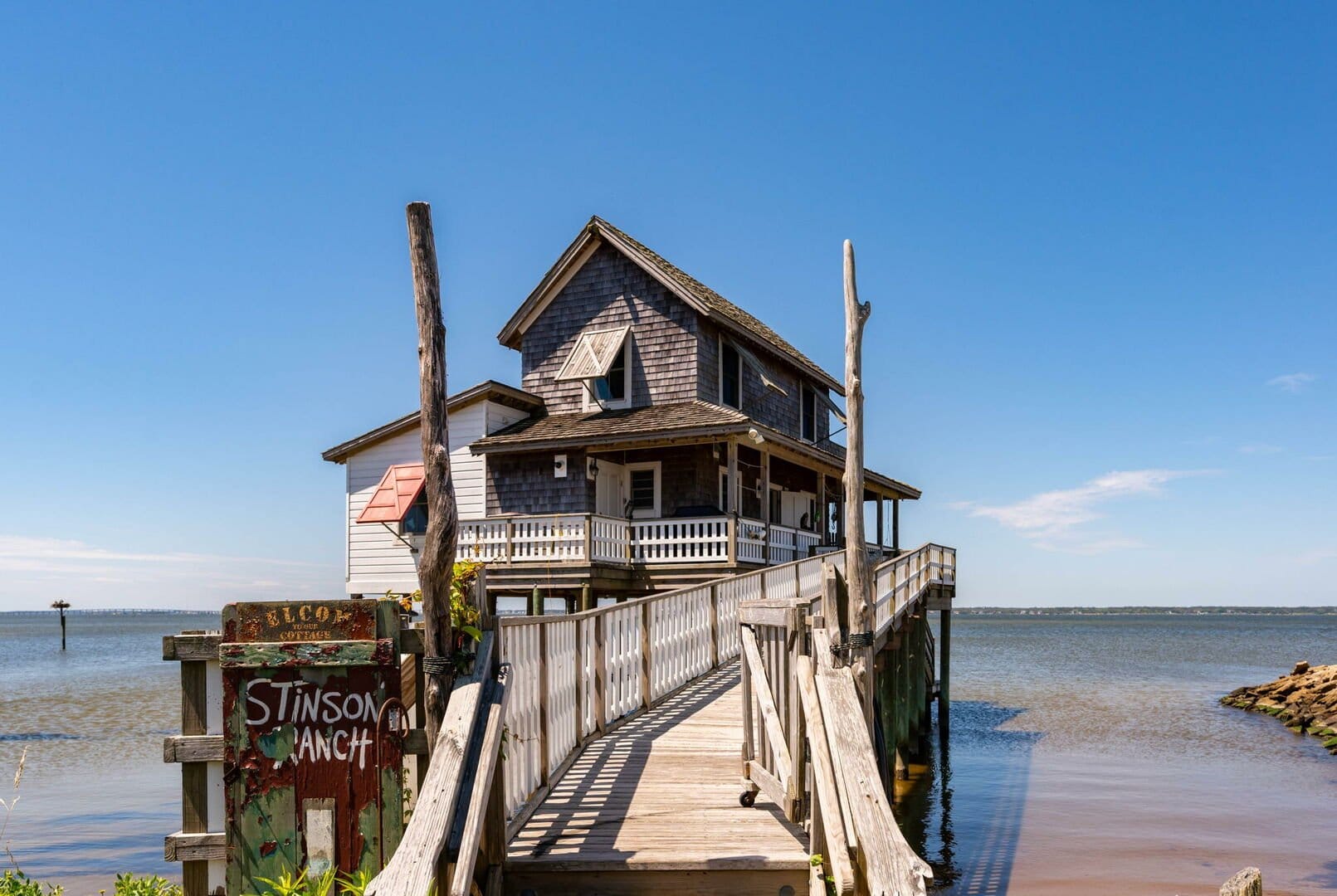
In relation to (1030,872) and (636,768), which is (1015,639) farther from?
(636,768)

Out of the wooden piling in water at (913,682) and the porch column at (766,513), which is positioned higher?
the porch column at (766,513)

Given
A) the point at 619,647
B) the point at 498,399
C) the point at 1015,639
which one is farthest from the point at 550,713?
the point at 1015,639

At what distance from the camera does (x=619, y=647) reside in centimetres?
1159

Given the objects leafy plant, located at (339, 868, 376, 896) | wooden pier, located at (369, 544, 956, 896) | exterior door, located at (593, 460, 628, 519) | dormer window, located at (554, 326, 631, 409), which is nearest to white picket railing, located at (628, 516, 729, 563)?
exterior door, located at (593, 460, 628, 519)

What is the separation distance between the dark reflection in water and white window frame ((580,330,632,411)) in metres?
10.3

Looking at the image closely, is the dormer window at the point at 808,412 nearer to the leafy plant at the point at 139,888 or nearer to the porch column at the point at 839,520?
the porch column at the point at 839,520

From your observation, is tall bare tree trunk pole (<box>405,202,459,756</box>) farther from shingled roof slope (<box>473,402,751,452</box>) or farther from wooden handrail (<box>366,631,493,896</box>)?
shingled roof slope (<box>473,402,751,452</box>)

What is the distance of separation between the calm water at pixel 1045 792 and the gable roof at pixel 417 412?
7.59 metres

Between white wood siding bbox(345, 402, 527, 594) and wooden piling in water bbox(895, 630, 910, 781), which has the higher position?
white wood siding bbox(345, 402, 527, 594)

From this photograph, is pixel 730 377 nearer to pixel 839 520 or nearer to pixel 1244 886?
pixel 839 520

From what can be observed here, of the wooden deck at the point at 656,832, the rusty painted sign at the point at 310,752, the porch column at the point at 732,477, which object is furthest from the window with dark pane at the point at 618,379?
the rusty painted sign at the point at 310,752

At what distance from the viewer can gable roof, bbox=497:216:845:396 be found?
24.5m

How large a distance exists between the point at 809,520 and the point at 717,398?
6547mm

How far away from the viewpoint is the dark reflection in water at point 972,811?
1380 centimetres
